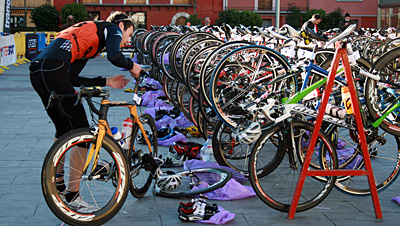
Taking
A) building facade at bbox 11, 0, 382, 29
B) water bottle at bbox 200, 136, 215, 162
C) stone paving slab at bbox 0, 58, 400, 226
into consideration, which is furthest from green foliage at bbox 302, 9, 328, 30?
stone paving slab at bbox 0, 58, 400, 226

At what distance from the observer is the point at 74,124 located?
14.1ft

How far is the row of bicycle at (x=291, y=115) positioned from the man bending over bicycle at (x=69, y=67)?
3.73 feet

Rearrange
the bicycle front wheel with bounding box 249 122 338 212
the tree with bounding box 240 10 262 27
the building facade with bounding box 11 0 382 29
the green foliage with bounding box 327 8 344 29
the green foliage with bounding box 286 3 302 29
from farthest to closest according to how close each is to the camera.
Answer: the building facade with bounding box 11 0 382 29
the green foliage with bounding box 286 3 302 29
the tree with bounding box 240 10 262 27
the green foliage with bounding box 327 8 344 29
the bicycle front wheel with bounding box 249 122 338 212

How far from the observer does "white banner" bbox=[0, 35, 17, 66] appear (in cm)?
1691

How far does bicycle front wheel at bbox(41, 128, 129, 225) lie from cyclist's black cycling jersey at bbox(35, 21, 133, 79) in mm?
685

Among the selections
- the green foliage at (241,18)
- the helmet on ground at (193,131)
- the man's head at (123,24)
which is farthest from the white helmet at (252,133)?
the green foliage at (241,18)

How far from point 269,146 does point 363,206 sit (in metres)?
1.20

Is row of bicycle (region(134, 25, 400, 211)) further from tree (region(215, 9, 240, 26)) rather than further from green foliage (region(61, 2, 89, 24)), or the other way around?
green foliage (region(61, 2, 89, 24))

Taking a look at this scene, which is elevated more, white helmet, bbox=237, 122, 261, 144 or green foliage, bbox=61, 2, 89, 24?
green foliage, bbox=61, 2, 89, 24

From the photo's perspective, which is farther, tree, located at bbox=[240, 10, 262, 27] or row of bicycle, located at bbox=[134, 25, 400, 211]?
tree, located at bbox=[240, 10, 262, 27]

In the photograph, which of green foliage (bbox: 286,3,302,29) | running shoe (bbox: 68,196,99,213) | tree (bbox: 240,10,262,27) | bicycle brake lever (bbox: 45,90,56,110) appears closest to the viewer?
bicycle brake lever (bbox: 45,90,56,110)

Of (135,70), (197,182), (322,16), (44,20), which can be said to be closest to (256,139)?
(197,182)

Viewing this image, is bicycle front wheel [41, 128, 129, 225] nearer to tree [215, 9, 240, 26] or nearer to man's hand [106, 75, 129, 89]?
man's hand [106, 75, 129, 89]

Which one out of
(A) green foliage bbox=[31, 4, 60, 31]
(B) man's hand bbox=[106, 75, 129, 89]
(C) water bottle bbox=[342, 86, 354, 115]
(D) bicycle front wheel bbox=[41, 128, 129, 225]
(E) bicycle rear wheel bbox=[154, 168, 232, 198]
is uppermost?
(A) green foliage bbox=[31, 4, 60, 31]
